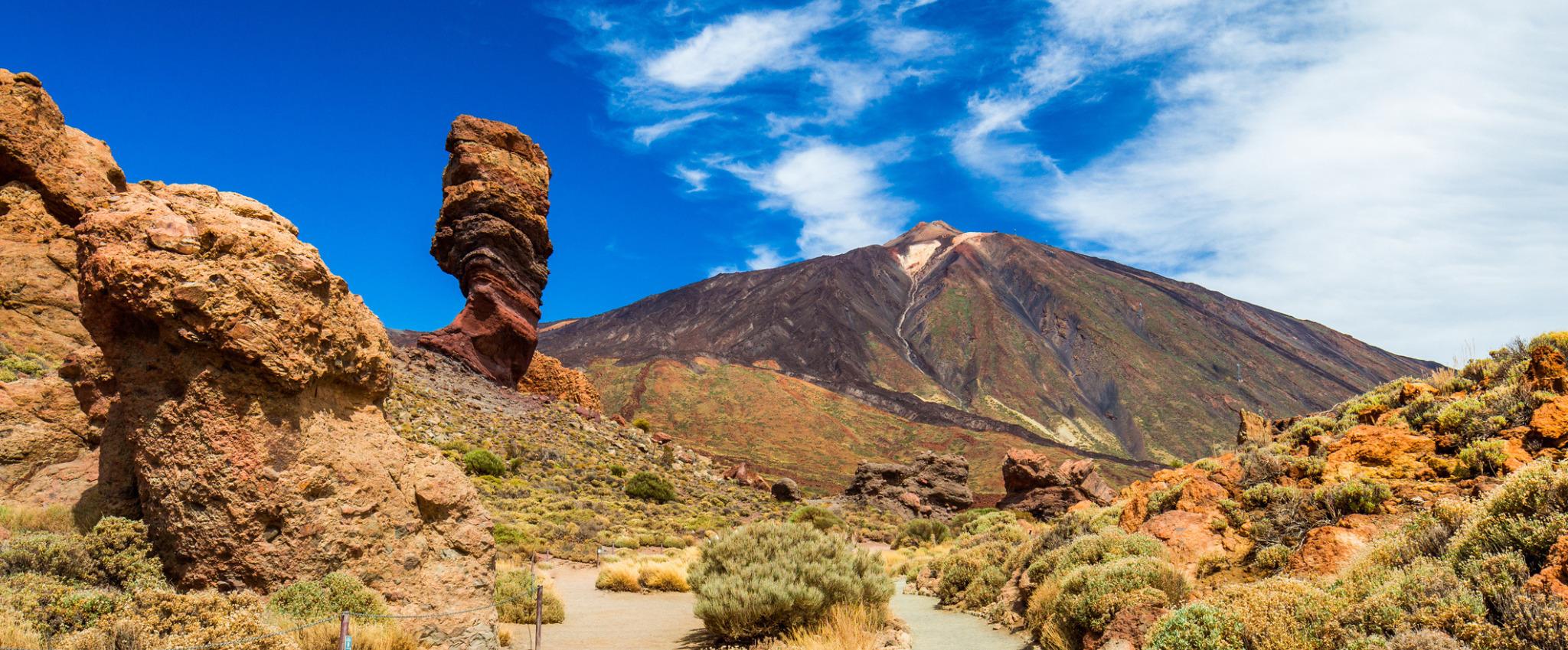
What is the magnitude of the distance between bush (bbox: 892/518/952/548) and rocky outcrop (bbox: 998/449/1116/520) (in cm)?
505

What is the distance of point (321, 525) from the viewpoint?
668 centimetres

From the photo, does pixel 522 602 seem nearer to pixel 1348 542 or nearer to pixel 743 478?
pixel 1348 542

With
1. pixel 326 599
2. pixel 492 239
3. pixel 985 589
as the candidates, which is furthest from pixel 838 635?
pixel 492 239

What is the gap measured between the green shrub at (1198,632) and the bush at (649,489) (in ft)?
82.6

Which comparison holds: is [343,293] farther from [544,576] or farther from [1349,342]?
[1349,342]

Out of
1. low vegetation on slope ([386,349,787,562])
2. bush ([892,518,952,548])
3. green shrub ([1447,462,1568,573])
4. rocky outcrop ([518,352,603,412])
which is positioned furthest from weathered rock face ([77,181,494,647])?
rocky outcrop ([518,352,603,412])

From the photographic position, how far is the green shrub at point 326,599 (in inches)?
246

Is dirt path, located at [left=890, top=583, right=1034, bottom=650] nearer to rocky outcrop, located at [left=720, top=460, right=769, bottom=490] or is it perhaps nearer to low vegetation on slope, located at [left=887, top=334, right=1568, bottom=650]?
low vegetation on slope, located at [left=887, top=334, right=1568, bottom=650]

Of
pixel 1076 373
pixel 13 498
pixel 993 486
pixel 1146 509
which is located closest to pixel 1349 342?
pixel 1076 373

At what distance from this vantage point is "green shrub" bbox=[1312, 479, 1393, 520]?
8.49 meters

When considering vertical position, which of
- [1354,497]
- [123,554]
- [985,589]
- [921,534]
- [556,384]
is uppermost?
[556,384]

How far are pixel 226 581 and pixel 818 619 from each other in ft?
20.2

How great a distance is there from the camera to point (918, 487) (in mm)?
41688

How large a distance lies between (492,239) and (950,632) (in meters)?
32.5
